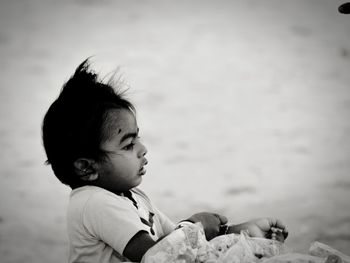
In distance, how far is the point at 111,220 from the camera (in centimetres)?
121

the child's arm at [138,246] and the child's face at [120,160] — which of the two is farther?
the child's face at [120,160]

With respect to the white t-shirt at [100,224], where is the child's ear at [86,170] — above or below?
above

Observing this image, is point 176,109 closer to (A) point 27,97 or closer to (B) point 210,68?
(B) point 210,68

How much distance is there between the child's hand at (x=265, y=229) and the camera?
4.67 ft

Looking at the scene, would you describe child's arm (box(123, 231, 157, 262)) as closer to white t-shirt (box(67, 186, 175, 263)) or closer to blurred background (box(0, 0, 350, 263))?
white t-shirt (box(67, 186, 175, 263))

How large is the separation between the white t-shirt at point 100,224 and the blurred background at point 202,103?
1.00m

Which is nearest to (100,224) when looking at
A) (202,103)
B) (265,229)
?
(265,229)

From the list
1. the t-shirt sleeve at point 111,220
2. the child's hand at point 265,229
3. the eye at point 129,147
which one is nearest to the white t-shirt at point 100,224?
the t-shirt sleeve at point 111,220

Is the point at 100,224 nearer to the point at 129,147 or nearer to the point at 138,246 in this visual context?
the point at 138,246

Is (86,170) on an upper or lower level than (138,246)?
upper

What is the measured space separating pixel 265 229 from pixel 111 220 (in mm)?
439

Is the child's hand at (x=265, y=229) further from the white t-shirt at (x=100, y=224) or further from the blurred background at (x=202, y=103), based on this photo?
the blurred background at (x=202, y=103)

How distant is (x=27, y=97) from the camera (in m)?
3.36

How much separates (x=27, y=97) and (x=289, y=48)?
5.98 feet
